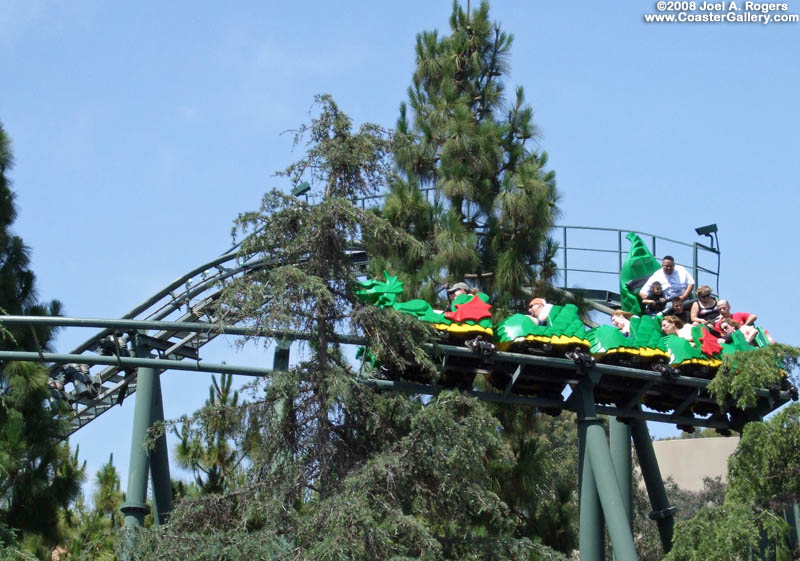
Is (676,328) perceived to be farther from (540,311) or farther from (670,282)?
(540,311)

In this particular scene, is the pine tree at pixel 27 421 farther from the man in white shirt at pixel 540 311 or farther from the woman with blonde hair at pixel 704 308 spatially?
the woman with blonde hair at pixel 704 308

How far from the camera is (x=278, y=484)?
37.0 feet

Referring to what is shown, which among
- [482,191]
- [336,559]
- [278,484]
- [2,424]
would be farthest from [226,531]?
[482,191]

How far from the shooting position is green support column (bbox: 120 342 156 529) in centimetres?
1331

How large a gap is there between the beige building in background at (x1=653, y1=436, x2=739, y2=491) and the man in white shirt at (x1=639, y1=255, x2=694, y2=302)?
92.3 ft

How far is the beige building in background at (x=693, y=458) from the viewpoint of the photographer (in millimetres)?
42438

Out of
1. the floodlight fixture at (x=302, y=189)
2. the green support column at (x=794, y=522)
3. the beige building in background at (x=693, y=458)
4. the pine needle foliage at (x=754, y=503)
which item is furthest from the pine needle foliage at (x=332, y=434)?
the beige building in background at (x=693, y=458)

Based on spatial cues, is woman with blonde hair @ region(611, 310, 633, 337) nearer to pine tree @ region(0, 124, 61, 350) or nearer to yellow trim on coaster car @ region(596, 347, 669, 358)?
yellow trim on coaster car @ region(596, 347, 669, 358)

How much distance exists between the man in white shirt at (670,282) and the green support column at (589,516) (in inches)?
95.0

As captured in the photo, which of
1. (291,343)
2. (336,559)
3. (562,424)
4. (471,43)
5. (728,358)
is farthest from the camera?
(562,424)

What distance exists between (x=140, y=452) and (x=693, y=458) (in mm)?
32552

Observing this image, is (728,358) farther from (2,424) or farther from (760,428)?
(2,424)

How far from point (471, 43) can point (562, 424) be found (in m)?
23.4

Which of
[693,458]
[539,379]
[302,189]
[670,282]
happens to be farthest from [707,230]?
[693,458]
